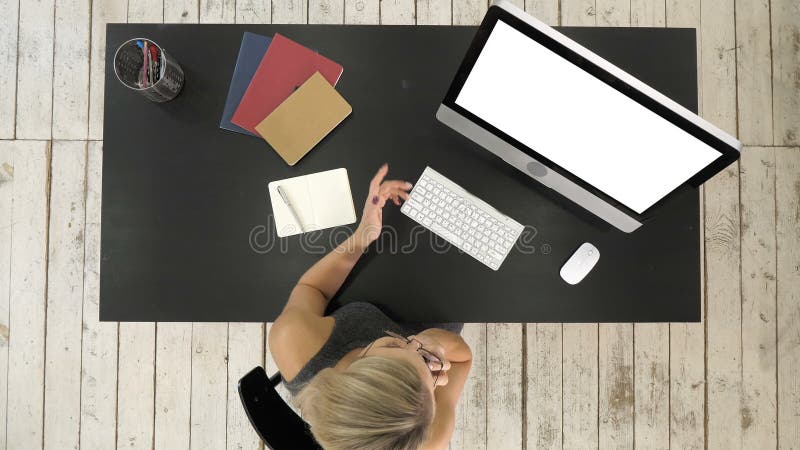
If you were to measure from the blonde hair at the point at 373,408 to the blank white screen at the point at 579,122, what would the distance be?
541 millimetres

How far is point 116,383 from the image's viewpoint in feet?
6.18

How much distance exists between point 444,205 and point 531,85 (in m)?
0.38

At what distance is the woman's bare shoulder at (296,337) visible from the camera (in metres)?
1.10

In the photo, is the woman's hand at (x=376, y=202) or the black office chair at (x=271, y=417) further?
the woman's hand at (x=376, y=202)

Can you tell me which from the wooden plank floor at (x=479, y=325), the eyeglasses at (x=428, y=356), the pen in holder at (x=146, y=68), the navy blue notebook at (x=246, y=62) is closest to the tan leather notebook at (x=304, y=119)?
the navy blue notebook at (x=246, y=62)

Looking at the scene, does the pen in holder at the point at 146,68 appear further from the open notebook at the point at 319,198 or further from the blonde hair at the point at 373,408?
the blonde hair at the point at 373,408

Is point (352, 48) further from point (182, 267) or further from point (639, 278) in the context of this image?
point (639, 278)

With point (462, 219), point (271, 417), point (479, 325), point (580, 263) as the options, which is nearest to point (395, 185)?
point (462, 219)

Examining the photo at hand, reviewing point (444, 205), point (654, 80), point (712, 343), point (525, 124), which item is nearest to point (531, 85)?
point (525, 124)

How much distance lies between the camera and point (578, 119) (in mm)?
866

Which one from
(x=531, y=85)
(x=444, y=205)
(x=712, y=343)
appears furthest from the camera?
(x=712, y=343)

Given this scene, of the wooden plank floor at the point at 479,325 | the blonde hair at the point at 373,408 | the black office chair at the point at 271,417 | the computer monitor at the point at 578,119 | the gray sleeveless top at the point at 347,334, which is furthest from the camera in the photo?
the wooden plank floor at the point at 479,325

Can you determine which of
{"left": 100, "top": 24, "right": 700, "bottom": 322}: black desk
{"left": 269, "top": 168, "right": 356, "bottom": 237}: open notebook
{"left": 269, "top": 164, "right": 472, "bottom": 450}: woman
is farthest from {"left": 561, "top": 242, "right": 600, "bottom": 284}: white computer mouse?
{"left": 269, "top": 168, "right": 356, "bottom": 237}: open notebook

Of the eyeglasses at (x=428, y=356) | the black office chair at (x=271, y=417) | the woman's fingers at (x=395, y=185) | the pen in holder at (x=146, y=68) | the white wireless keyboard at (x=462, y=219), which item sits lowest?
the black office chair at (x=271, y=417)
